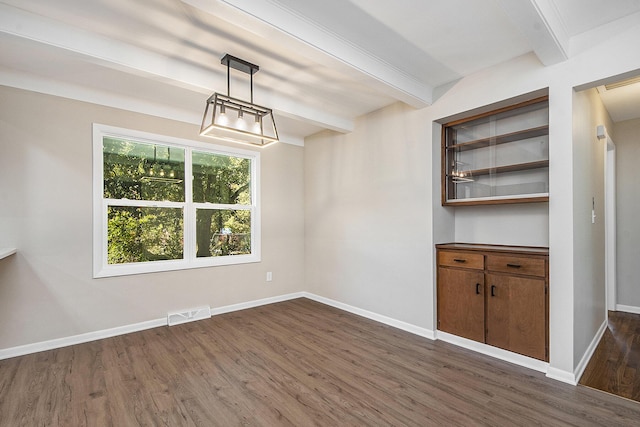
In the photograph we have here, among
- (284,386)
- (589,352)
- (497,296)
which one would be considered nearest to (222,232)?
(284,386)

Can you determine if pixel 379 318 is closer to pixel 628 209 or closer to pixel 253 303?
pixel 253 303

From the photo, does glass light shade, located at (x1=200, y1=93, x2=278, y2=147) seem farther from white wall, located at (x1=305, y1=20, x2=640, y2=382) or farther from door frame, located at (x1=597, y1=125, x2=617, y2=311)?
door frame, located at (x1=597, y1=125, x2=617, y2=311)

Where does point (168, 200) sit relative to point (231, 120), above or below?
below

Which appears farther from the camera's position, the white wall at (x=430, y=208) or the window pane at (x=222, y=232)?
the window pane at (x=222, y=232)

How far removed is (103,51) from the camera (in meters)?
2.44

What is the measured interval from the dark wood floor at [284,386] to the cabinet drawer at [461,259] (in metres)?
0.83

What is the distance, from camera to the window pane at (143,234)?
3.61 meters

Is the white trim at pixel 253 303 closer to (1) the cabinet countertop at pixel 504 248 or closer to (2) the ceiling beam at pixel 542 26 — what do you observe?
(1) the cabinet countertop at pixel 504 248

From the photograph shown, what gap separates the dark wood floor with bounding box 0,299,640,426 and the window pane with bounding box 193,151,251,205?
1.85 meters

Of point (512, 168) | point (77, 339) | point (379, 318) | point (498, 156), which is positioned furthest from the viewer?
point (379, 318)

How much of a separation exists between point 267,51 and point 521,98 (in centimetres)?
229

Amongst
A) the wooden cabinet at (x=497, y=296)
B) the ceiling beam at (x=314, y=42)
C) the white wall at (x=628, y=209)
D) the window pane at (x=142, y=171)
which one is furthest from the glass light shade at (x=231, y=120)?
the white wall at (x=628, y=209)

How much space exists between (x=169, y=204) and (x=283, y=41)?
261 centimetres

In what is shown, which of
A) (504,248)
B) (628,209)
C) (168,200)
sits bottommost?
(504,248)
